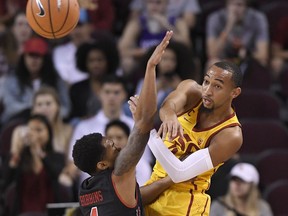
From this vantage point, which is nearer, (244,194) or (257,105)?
(244,194)

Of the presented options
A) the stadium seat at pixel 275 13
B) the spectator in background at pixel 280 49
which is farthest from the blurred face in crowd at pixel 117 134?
the stadium seat at pixel 275 13

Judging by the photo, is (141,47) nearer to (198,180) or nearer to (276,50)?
(276,50)

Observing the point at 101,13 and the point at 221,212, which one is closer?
the point at 221,212

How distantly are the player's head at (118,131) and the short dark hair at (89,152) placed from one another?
8.82ft

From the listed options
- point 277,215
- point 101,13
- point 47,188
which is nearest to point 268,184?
point 277,215

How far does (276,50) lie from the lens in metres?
10.7

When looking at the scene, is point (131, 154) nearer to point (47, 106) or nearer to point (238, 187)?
point (238, 187)

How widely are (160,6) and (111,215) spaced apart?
4925mm

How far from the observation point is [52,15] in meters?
6.38

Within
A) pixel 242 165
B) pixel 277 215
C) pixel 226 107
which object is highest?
pixel 226 107

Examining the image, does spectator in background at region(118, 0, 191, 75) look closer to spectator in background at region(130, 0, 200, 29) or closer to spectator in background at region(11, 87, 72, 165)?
spectator in background at region(130, 0, 200, 29)

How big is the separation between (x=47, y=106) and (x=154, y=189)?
10.8 feet

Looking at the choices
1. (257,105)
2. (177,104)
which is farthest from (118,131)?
(177,104)

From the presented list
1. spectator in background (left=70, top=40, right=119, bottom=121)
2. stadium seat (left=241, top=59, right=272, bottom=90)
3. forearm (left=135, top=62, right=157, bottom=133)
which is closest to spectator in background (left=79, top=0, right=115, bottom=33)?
spectator in background (left=70, top=40, right=119, bottom=121)
